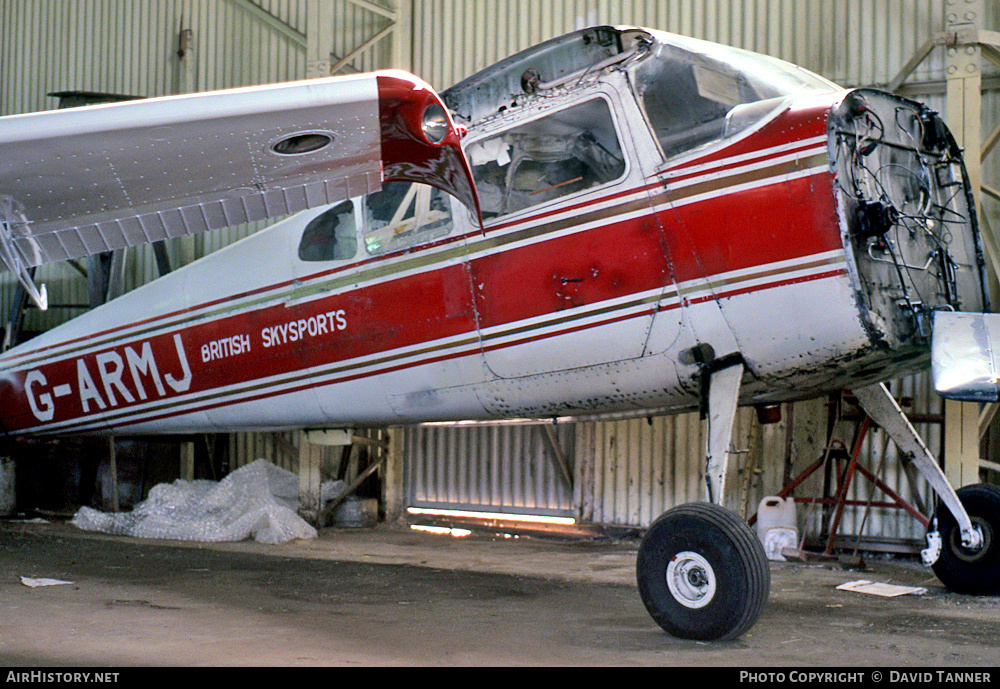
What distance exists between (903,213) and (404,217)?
2.95 meters

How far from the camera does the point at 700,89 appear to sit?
4.91m

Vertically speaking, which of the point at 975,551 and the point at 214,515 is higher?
the point at 975,551

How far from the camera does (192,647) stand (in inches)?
160

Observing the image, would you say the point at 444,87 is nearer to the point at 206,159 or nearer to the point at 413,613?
the point at 206,159

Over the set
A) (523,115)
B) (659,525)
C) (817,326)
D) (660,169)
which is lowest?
(659,525)

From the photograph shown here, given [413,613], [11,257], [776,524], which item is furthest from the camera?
[776,524]

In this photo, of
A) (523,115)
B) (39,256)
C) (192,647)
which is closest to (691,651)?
(192,647)

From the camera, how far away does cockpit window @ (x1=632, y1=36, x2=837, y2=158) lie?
475 cm

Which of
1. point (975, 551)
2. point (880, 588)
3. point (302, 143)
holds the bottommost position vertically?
point (880, 588)

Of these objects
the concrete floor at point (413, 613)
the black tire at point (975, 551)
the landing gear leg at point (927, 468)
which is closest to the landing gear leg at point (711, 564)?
the concrete floor at point (413, 613)

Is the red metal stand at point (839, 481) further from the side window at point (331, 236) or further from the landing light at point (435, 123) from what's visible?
the landing light at point (435, 123)

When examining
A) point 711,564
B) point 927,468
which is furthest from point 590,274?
point 927,468
